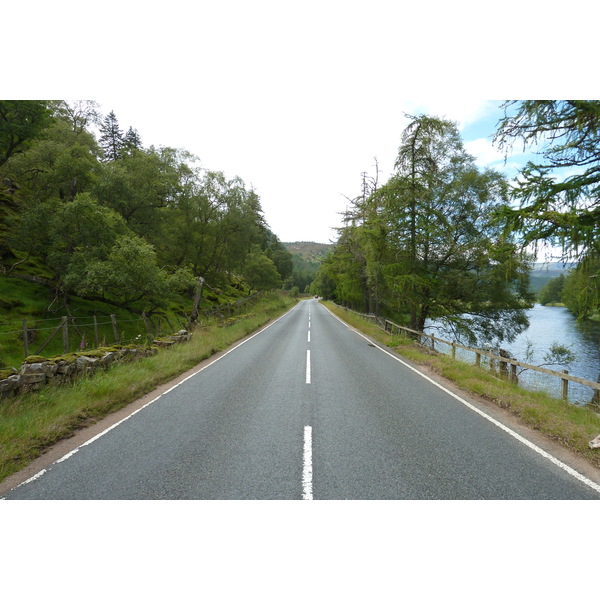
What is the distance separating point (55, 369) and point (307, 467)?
249 inches

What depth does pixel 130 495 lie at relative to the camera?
3.44 meters

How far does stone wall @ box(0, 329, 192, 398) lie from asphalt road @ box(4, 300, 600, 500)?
91.7 inches

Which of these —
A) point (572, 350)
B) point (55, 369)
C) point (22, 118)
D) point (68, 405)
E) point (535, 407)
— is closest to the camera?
point (68, 405)

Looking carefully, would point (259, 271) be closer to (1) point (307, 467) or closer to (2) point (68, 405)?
(2) point (68, 405)

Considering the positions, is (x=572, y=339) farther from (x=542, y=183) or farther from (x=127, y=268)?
(x=127, y=268)

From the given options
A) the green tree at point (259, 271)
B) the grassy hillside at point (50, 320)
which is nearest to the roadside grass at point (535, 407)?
the grassy hillside at point (50, 320)

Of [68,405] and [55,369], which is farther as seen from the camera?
[55,369]

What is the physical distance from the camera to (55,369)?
267 inches

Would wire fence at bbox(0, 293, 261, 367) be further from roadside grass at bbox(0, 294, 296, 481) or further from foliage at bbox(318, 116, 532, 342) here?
foliage at bbox(318, 116, 532, 342)

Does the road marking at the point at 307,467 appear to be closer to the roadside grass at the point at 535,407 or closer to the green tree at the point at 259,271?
the roadside grass at the point at 535,407

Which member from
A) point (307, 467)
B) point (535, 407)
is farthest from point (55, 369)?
point (535, 407)

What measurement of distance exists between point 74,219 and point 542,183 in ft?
59.1

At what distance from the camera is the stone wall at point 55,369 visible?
19.6 feet

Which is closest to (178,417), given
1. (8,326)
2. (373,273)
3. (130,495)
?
(130,495)
